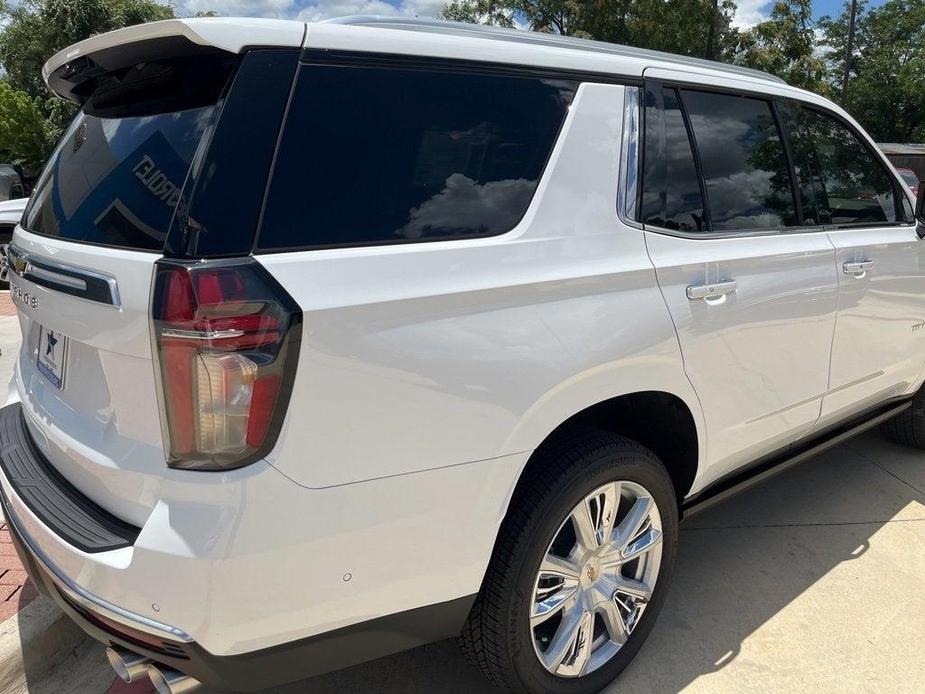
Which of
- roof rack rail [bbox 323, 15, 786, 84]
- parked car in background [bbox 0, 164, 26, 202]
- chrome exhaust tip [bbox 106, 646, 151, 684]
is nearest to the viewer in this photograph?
chrome exhaust tip [bbox 106, 646, 151, 684]

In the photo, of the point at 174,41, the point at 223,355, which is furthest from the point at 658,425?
the point at 174,41

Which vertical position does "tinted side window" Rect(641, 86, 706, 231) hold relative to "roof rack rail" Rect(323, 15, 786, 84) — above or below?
below

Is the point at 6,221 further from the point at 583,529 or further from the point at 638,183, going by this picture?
the point at 583,529

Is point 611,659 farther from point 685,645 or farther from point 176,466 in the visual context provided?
point 176,466

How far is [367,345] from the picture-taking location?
5.16 feet

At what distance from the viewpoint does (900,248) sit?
330 cm

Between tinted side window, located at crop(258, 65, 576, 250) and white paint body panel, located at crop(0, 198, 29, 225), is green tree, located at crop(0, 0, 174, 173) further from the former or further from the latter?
tinted side window, located at crop(258, 65, 576, 250)

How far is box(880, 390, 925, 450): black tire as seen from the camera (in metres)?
4.09

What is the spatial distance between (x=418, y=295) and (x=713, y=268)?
3.81ft

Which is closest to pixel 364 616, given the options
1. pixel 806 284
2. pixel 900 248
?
pixel 806 284

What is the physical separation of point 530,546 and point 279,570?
70 cm

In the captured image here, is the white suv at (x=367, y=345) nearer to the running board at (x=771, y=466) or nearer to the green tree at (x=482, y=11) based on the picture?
the running board at (x=771, y=466)

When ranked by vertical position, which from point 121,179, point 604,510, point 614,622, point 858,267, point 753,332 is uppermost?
point 121,179

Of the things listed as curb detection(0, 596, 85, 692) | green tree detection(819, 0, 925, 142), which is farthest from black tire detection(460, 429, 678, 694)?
green tree detection(819, 0, 925, 142)
